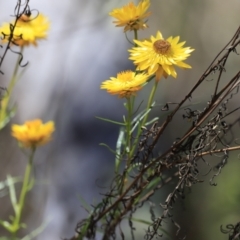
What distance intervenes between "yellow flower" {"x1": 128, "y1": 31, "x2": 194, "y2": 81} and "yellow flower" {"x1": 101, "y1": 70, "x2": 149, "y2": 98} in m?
0.01

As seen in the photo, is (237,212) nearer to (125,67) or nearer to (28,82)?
(125,67)

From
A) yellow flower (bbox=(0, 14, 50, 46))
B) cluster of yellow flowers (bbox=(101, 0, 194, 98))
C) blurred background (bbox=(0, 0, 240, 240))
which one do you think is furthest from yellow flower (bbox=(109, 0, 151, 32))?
blurred background (bbox=(0, 0, 240, 240))

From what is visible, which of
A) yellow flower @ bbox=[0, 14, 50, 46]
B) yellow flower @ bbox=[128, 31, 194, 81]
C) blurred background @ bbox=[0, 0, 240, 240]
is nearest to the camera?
yellow flower @ bbox=[128, 31, 194, 81]

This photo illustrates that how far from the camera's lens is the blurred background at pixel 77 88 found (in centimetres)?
80

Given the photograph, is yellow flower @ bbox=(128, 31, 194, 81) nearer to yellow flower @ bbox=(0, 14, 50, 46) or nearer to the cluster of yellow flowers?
the cluster of yellow flowers

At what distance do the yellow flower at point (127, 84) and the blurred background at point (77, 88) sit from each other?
0.38 metres

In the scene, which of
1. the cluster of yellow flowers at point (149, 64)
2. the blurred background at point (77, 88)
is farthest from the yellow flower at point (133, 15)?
the blurred background at point (77, 88)

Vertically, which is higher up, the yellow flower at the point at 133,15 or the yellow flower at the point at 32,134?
the yellow flower at the point at 133,15

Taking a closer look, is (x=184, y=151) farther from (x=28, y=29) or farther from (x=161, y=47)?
(x=28, y=29)

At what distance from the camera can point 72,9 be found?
881 millimetres

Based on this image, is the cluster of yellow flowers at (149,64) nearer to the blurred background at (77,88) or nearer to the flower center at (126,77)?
the flower center at (126,77)

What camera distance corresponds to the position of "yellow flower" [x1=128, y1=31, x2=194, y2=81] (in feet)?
1.30

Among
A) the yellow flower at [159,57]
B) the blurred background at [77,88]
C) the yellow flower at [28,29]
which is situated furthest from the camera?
the blurred background at [77,88]

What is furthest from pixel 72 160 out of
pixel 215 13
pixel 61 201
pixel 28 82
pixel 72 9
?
pixel 215 13
